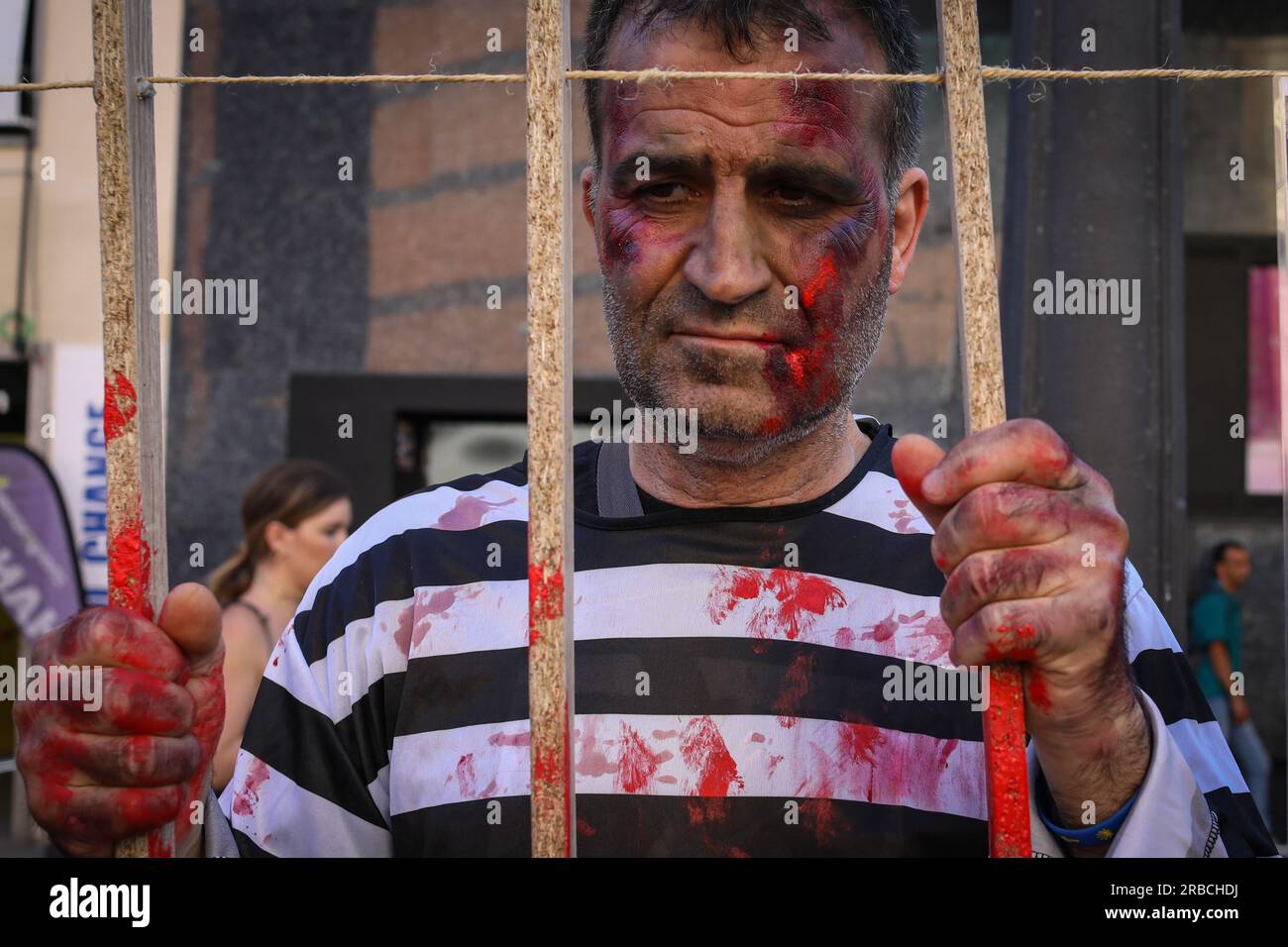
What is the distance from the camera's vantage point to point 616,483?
178 cm

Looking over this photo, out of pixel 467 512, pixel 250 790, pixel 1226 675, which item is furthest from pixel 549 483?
pixel 1226 675

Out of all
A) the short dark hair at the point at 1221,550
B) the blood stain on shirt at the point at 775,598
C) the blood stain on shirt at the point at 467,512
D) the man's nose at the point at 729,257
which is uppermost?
the man's nose at the point at 729,257

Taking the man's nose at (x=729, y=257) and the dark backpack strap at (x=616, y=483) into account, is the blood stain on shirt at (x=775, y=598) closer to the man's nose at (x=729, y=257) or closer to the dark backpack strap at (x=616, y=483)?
the dark backpack strap at (x=616, y=483)

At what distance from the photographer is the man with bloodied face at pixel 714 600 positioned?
59.6 inches

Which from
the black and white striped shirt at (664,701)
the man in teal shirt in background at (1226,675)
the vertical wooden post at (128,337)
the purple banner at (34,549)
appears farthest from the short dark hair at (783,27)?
the purple banner at (34,549)

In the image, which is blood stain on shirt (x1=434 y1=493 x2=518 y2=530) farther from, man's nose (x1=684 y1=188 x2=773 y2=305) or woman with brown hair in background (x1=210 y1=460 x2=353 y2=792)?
woman with brown hair in background (x1=210 y1=460 x2=353 y2=792)

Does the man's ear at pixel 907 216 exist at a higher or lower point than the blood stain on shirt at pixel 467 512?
higher

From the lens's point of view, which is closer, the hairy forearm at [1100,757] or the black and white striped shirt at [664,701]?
the hairy forearm at [1100,757]

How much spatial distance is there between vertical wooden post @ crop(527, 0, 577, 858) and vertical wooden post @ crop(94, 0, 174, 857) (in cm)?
42

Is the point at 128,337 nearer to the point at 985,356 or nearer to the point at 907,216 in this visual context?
the point at 985,356

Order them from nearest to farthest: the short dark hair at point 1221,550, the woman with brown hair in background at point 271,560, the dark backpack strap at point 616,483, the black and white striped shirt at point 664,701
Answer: the black and white striped shirt at point 664,701
the dark backpack strap at point 616,483
the woman with brown hair in background at point 271,560
the short dark hair at point 1221,550

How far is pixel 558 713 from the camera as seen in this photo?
123cm

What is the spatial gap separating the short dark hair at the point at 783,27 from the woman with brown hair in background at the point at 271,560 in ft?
7.77
